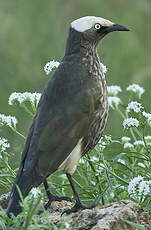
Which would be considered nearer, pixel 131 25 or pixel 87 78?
pixel 87 78

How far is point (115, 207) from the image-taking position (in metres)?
2.91

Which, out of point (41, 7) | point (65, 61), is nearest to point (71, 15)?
point (41, 7)

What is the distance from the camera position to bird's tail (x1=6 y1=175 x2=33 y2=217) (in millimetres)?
2977

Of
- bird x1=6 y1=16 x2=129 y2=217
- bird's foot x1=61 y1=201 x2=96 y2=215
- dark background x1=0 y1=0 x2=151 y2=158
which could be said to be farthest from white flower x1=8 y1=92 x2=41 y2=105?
dark background x1=0 y1=0 x2=151 y2=158

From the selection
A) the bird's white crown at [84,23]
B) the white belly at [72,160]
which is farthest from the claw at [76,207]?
the bird's white crown at [84,23]

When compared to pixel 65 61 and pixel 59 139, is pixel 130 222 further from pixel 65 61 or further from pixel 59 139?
pixel 65 61

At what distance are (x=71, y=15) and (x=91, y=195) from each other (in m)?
5.23

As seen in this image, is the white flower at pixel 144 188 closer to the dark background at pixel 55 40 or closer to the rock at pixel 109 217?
the rock at pixel 109 217

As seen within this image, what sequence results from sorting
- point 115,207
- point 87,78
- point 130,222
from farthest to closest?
1. point 87,78
2. point 115,207
3. point 130,222

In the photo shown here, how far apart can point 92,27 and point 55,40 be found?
459 centimetres

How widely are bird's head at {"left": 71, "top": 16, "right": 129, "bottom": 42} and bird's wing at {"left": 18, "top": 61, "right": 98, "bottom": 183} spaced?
0.31 meters

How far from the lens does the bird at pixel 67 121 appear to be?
122 inches

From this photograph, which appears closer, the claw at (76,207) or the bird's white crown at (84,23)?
the claw at (76,207)

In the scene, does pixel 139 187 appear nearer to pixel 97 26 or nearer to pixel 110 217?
pixel 110 217
